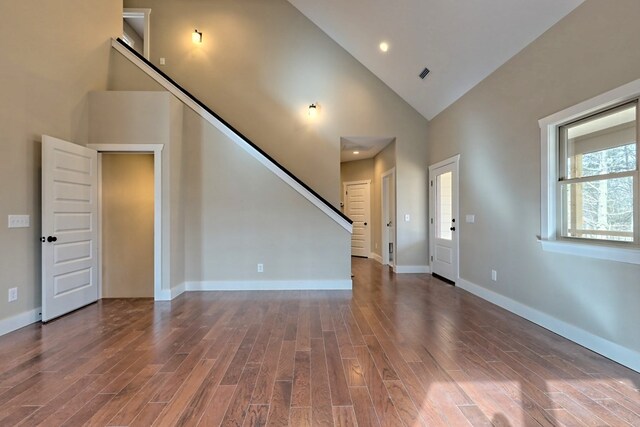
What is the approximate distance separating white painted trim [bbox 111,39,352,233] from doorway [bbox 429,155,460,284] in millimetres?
1815

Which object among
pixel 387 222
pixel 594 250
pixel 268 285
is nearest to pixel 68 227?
pixel 268 285

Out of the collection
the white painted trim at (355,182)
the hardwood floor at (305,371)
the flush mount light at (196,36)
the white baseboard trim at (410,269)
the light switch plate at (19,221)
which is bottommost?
the hardwood floor at (305,371)

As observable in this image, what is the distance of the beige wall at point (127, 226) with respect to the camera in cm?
423

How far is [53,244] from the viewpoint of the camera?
10.8 ft

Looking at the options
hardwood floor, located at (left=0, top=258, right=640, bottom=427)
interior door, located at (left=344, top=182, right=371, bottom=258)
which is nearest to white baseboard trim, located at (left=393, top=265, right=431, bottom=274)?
interior door, located at (left=344, top=182, right=371, bottom=258)

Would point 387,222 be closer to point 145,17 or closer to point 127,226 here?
point 127,226

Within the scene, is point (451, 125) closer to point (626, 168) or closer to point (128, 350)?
point (626, 168)

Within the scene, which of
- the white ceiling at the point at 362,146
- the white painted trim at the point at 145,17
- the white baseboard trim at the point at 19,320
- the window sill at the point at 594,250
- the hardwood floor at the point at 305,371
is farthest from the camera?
the white ceiling at the point at 362,146

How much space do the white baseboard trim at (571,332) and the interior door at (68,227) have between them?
5.07 metres

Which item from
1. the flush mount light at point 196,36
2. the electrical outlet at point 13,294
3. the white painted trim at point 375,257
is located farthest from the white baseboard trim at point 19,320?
the white painted trim at point 375,257

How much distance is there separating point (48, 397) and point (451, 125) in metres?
5.62

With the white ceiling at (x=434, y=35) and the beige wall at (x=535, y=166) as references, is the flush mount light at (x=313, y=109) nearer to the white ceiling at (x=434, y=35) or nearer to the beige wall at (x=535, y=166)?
the white ceiling at (x=434, y=35)

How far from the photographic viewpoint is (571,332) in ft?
9.19

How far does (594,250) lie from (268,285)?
377cm
